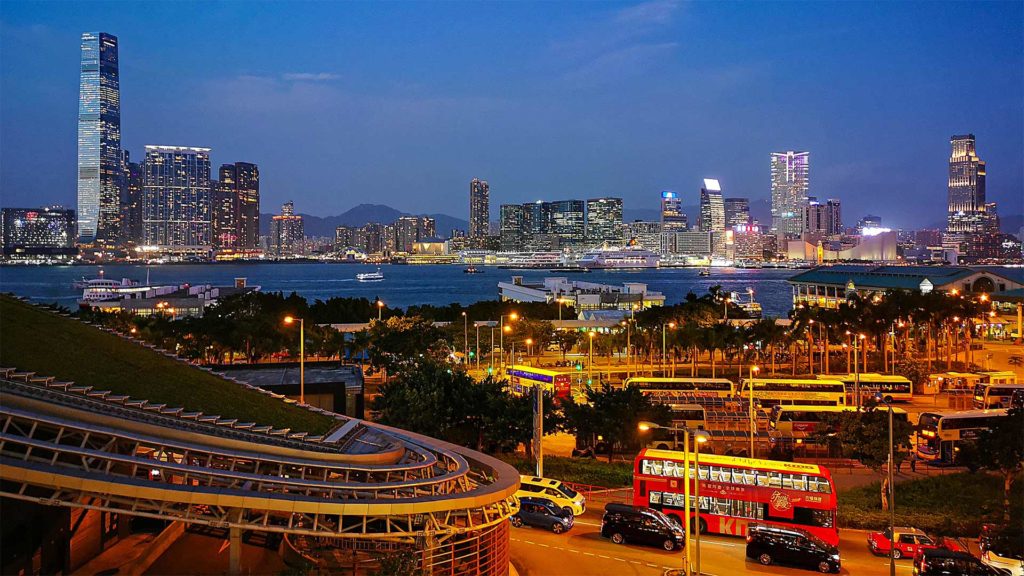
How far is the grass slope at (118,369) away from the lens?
1255 centimetres

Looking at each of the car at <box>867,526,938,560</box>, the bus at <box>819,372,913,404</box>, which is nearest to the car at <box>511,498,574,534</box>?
the car at <box>867,526,938,560</box>

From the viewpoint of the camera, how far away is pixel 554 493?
16.5 metres

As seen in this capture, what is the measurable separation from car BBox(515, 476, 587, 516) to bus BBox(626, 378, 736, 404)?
1110 centimetres

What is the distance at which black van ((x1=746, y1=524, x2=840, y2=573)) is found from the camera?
13.5 meters

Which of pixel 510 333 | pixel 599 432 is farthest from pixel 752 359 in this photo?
pixel 599 432

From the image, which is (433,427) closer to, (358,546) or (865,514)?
(358,546)

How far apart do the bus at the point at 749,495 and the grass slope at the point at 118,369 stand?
7.56 meters

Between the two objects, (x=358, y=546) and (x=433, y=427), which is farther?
(x=433, y=427)

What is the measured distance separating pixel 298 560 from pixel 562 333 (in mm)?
37007

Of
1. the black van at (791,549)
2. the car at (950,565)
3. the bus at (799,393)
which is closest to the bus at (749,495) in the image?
the black van at (791,549)

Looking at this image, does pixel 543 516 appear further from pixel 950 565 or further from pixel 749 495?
pixel 950 565

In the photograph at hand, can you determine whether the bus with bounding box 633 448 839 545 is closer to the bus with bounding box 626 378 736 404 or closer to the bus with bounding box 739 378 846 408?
the bus with bounding box 626 378 736 404

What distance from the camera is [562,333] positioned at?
156 feet

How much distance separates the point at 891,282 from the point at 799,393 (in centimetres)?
5706
